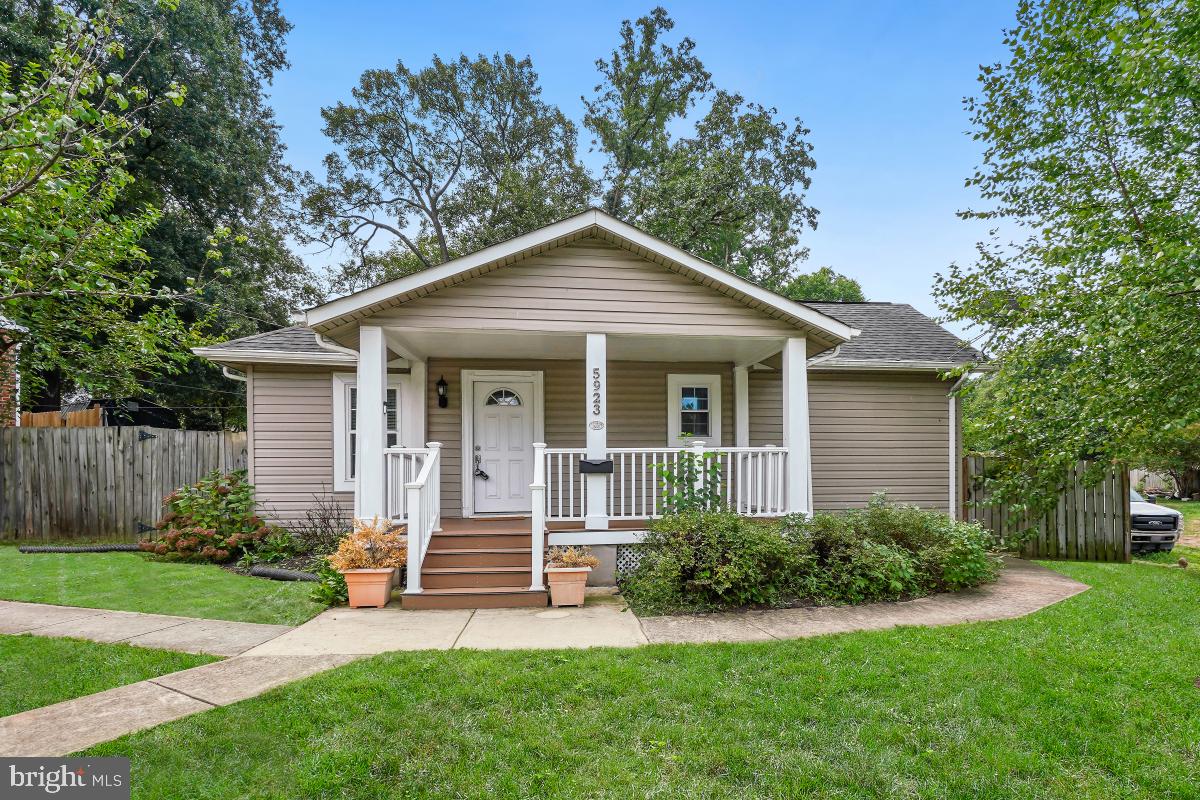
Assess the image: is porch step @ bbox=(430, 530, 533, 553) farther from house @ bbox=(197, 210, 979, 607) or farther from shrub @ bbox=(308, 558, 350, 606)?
shrub @ bbox=(308, 558, 350, 606)

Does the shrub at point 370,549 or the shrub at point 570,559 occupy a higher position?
the shrub at point 370,549

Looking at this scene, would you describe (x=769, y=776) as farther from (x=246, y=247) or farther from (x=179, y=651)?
(x=246, y=247)

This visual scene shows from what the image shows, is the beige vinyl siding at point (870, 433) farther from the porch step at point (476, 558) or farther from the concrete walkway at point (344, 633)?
the porch step at point (476, 558)

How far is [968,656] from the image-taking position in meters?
3.93

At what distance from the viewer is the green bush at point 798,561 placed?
539cm

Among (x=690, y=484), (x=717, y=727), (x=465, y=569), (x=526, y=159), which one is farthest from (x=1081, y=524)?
(x=526, y=159)

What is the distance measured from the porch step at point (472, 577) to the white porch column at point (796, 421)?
3.32 m

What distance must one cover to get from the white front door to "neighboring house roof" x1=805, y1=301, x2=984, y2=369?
431 centimetres

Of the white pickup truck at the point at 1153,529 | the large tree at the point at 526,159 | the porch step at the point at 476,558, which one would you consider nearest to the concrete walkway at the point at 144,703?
the porch step at the point at 476,558

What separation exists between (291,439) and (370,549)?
3491mm

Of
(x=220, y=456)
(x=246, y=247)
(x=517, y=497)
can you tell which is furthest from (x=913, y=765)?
(x=246, y=247)

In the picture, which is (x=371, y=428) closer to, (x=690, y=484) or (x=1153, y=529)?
(x=690, y=484)

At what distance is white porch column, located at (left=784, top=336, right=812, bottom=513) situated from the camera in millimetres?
6574

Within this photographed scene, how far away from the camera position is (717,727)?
2.98 meters
